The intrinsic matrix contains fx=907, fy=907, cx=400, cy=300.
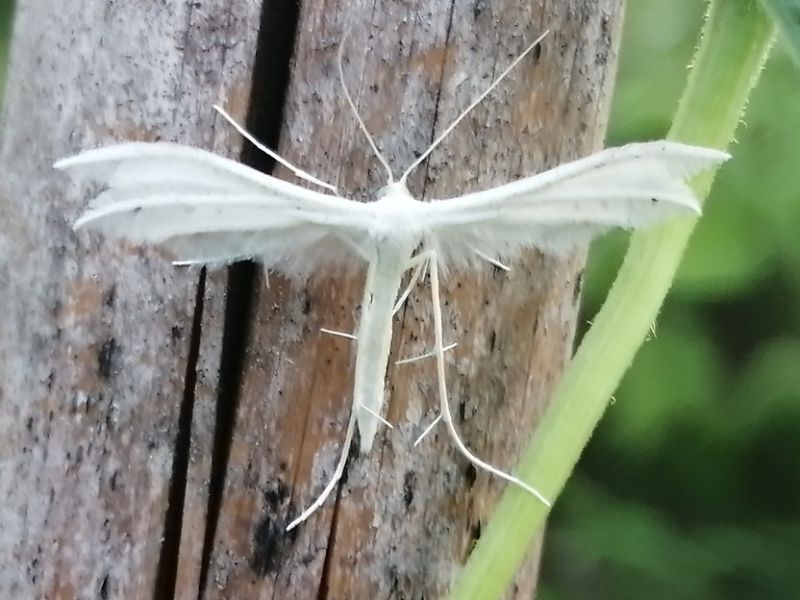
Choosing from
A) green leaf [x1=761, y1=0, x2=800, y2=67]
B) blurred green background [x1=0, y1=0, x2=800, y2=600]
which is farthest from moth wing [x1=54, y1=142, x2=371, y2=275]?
blurred green background [x1=0, y1=0, x2=800, y2=600]

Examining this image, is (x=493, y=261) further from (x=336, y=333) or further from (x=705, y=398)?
(x=705, y=398)

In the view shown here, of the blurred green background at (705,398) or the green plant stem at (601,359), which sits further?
the blurred green background at (705,398)

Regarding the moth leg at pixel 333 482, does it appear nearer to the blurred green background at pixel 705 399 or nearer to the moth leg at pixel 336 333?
the moth leg at pixel 336 333

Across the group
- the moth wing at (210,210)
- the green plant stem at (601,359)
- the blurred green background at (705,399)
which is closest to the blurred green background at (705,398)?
the blurred green background at (705,399)

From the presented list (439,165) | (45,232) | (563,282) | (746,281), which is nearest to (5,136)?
(45,232)

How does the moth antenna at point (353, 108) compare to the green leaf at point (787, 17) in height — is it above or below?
below

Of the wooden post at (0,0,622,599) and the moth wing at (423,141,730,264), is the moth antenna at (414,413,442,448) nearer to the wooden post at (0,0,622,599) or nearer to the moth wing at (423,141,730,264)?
the wooden post at (0,0,622,599)
